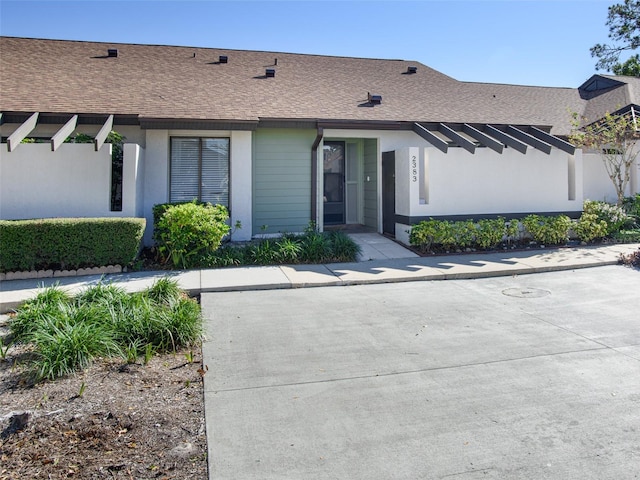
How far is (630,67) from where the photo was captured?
27219 mm

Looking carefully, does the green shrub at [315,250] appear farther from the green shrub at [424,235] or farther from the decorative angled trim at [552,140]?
the decorative angled trim at [552,140]

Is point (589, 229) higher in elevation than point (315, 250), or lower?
higher

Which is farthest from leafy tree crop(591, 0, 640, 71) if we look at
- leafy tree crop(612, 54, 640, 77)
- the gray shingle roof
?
the gray shingle roof

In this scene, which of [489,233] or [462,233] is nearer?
[462,233]

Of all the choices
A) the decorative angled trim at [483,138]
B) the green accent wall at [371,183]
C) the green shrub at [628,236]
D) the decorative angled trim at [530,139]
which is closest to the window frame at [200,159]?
the green accent wall at [371,183]

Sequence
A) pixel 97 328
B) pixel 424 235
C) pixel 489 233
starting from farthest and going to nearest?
Answer: pixel 489 233
pixel 424 235
pixel 97 328

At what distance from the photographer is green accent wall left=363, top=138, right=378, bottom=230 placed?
44.4 ft

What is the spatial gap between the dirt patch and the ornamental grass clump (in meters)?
0.17

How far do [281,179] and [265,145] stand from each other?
0.99 meters

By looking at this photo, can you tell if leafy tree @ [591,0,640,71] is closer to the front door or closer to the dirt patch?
the front door

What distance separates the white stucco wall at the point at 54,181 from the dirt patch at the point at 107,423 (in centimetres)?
610

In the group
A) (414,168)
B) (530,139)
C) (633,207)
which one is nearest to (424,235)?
(414,168)

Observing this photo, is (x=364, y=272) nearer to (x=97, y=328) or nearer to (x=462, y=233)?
(x=462, y=233)

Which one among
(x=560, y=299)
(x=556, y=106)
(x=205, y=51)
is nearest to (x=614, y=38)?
(x=556, y=106)
